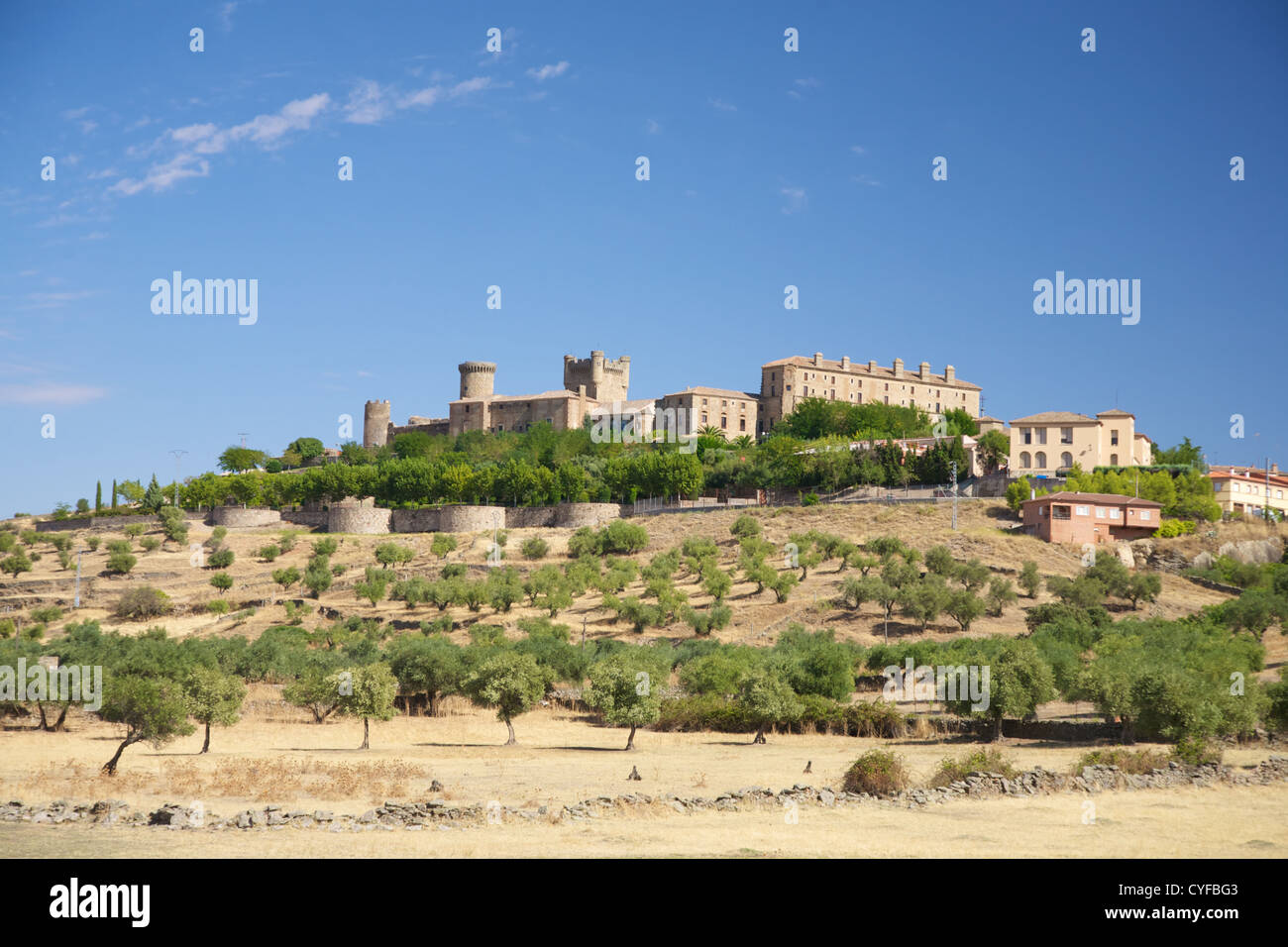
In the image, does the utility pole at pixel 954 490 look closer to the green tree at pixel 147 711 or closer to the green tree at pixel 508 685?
the green tree at pixel 508 685

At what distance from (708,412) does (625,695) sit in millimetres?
96050

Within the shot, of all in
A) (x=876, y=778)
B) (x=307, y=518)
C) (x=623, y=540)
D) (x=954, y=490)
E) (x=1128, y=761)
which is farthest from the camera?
(x=307, y=518)

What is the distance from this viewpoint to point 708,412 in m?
130

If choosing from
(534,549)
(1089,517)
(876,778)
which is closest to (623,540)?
(534,549)

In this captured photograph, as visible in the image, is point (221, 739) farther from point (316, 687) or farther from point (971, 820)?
point (971, 820)

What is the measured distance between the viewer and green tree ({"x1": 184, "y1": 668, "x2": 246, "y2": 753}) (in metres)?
31.8

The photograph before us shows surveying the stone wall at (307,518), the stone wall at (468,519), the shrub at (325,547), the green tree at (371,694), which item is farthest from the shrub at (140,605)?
the green tree at (371,694)

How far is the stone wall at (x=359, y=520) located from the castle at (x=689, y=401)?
3893 cm

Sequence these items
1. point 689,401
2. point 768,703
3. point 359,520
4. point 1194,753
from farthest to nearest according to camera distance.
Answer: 1. point 689,401
2. point 359,520
3. point 768,703
4. point 1194,753

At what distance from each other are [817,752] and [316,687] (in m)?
17.3

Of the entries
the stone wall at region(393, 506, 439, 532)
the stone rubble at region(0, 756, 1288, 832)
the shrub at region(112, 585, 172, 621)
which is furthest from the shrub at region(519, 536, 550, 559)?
the stone rubble at region(0, 756, 1288, 832)

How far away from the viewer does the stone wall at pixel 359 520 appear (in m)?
93.4

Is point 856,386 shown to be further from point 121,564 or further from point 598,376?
point 121,564

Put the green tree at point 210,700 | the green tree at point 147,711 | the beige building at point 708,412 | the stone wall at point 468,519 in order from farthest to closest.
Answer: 1. the beige building at point 708,412
2. the stone wall at point 468,519
3. the green tree at point 210,700
4. the green tree at point 147,711
